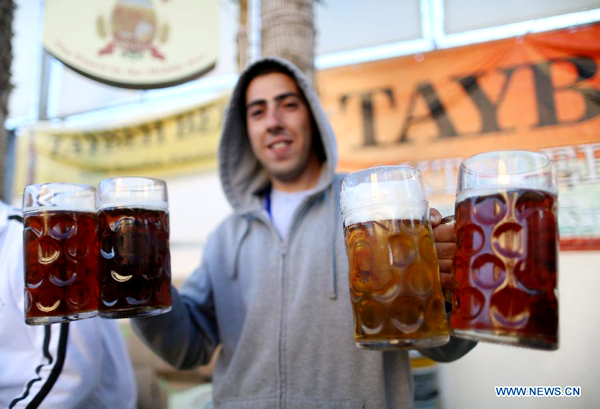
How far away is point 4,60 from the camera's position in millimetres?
2244

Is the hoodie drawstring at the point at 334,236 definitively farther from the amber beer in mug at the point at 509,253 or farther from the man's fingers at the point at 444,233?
the amber beer in mug at the point at 509,253

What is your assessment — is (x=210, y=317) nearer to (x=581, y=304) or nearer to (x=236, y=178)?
(x=236, y=178)

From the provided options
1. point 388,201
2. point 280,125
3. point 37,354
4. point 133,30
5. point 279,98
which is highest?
point 133,30

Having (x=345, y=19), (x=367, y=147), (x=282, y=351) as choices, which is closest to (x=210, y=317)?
(x=282, y=351)

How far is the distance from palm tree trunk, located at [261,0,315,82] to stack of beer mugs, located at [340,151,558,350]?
1257 millimetres

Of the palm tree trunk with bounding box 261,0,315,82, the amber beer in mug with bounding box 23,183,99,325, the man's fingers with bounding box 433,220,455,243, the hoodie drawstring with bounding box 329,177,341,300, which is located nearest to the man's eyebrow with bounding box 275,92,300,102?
the palm tree trunk with bounding box 261,0,315,82

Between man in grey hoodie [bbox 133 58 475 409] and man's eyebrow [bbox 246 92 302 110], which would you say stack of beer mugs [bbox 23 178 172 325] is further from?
man's eyebrow [bbox 246 92 302 110]

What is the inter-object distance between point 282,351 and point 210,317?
429 millimetres

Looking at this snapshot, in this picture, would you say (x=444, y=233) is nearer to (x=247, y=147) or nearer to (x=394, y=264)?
(x=394, y=264)

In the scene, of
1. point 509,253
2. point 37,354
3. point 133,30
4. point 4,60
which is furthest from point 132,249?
point 133,30

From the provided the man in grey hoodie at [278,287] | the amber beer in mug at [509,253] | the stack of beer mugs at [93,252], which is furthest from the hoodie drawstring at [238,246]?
the amber beer in mug at [509,253]

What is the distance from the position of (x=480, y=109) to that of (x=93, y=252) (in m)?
2.73

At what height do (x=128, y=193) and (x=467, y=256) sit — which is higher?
(x=128, y=193)

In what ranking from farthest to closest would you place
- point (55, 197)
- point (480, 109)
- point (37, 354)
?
1. point (480, 109)
2. point (37, 354)
3. point (55, 197)
